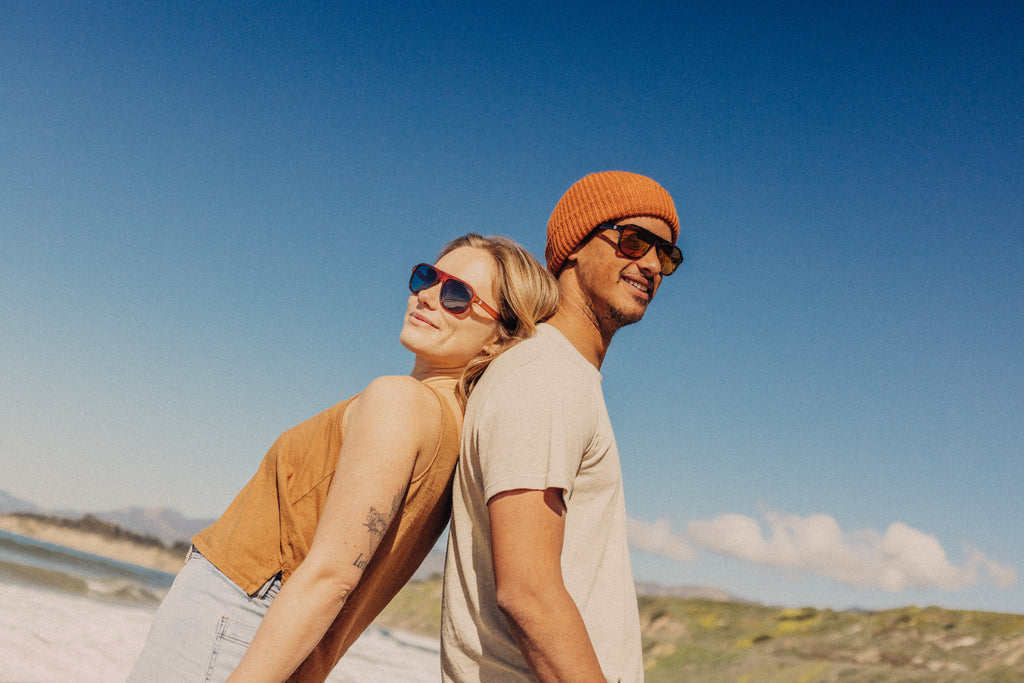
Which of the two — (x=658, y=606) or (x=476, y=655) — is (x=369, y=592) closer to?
(x=476, y=655)

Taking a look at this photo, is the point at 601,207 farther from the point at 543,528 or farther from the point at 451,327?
the point at 543,528

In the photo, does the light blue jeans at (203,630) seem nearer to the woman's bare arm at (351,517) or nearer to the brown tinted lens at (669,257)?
the woman's bare arm at (351,517)

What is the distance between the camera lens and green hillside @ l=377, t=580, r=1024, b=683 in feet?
32.6

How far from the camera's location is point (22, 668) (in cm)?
831

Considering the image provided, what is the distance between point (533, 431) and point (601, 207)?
110cm

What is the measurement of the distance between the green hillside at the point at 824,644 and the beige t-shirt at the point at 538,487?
10.2 meters

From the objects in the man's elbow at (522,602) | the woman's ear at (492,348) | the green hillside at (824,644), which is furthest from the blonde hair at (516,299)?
the green hillside at (824,644)

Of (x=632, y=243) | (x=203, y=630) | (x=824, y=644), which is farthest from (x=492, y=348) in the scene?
(x=824, y=644)

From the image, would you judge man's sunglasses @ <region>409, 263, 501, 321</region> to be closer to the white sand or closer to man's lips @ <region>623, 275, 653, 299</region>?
man's lips @ <region>623, 275, 653, 299</region>

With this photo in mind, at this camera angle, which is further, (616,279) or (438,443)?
(616,279)

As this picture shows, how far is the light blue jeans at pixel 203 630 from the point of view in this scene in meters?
1.70

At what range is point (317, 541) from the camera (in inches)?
65.2

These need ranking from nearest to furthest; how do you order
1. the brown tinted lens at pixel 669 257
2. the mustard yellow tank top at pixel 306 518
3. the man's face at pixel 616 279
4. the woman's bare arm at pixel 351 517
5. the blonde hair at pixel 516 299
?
the woman's bare arm at pixel 351 517
the mustard yellow tank top at pixel 306 518
the blonde hair at pixel 516 299
the man's face at pixel 616 279
the brown tinted lens at pixel 669 257

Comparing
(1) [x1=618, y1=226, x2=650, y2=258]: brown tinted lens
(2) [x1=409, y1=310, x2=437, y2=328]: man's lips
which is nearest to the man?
(1) [x1=618, y1=226, x2=650, y2=258]: brown tinted lens
